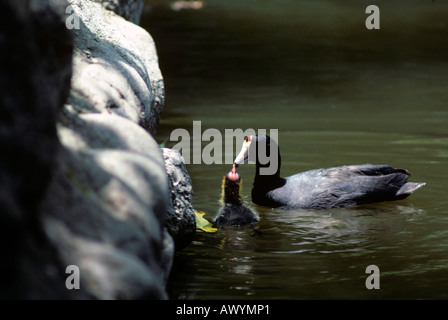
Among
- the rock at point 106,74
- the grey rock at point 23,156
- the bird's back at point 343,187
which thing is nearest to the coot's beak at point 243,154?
the bird's back at point 343,187

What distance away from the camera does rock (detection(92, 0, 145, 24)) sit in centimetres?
930

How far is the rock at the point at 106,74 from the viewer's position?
495 cm

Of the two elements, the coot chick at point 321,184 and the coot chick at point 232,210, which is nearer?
the coot chick at point 232,210

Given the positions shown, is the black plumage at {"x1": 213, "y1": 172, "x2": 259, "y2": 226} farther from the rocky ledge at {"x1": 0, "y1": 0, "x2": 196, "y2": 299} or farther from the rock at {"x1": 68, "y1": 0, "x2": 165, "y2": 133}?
the rocky ledge at {"x1": 0, "y1": 0, "x2": 196, "y2": 299}

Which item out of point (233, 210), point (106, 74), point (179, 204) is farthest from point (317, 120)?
point (106, 74)

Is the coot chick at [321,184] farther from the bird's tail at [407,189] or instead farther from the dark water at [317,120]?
the dark water at [317,120]

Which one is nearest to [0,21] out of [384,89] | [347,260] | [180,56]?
[347,260]

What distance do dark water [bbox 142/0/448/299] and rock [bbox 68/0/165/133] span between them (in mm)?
1324

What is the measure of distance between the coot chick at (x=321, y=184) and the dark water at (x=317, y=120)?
156 mm

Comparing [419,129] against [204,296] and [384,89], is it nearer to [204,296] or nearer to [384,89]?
[384,89]

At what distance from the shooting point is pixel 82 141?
13.9ft

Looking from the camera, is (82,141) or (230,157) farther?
(230,157)

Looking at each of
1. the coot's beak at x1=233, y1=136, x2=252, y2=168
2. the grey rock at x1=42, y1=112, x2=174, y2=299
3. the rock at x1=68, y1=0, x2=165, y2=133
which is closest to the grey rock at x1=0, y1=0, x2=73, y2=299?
the grey rock at x1=42, y1=112, x2=174, y2=299
